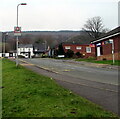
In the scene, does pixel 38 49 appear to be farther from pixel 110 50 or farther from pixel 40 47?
pixel 110 50

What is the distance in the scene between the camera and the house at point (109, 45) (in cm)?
3134

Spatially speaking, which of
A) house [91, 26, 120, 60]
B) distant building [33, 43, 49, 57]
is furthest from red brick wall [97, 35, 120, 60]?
distant building [33, 43, 49, 57]

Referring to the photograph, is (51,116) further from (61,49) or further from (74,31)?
(74,31)

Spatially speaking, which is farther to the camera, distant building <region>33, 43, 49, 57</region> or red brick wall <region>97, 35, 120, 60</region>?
distant building <region>33, 43, 49, 57</region>

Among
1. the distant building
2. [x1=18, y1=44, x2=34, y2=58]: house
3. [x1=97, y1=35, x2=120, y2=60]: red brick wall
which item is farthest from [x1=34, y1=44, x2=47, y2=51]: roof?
[x1=97, y1=35, x2=120, y2=60]: red brick wall

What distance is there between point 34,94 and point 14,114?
7.08ft

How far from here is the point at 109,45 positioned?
34438mm

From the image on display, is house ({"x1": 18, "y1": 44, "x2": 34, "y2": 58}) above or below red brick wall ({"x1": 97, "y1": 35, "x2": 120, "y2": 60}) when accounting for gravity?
above

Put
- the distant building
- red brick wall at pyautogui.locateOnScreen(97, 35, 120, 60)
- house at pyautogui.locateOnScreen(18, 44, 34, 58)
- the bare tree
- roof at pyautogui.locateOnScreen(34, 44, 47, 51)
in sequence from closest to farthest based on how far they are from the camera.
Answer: red brick wall at pyautogui.locateOnScreen(97, 35, 120, 60), the bare tree, the distant building, house at pyautogui.locateOnScreen(18, 44, 34, 58), roof at pyautogui.locateOnScreen(34, 44, 47, 51)

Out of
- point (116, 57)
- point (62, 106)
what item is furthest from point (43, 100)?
point (116, 57)

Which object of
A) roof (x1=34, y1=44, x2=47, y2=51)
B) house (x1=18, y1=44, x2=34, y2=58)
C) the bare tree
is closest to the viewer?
the bare tree

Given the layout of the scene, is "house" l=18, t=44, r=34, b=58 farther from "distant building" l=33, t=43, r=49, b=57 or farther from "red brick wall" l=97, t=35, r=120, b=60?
"red brick wall" l=97, t=35, r=120, b=60

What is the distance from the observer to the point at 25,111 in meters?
5.10

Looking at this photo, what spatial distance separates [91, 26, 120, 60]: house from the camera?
3134 cm
